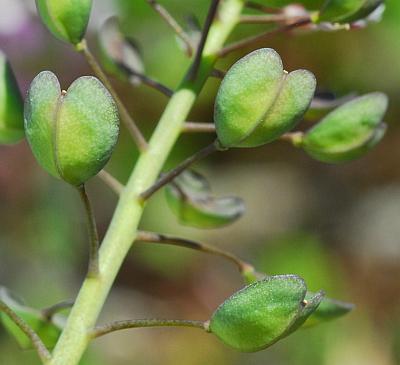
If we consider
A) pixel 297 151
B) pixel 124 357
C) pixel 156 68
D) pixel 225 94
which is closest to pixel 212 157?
pixel 297 151

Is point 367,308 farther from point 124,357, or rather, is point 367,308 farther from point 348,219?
point 124,357

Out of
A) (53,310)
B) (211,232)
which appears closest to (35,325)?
(53,310)

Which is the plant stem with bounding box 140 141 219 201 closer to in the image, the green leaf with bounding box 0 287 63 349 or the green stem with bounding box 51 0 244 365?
the green stem with bounding box 51 0 244 365

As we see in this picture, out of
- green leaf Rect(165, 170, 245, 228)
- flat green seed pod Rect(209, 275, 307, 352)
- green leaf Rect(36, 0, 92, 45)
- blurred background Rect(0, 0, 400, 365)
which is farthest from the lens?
blurred background Rect(0, 0, 400, 365)

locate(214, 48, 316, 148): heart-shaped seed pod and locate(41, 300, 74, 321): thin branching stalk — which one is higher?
locate(214, 48, 316, 148): heart-shaped seed pod

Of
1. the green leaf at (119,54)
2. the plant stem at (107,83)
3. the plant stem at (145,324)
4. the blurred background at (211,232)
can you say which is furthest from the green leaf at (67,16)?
the blurred background at (211,232)

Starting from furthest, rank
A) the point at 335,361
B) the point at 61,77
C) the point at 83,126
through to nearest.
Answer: the point at 61,77, the point at 335,361, the point at 83,126

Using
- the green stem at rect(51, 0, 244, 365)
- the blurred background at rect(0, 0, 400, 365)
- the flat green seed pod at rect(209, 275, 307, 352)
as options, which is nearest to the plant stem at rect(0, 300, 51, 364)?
the green stem at rect(51, 0, 244, 365)
